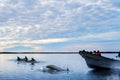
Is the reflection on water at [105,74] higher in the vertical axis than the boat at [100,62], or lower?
lower

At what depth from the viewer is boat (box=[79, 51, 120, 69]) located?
50.8 metres

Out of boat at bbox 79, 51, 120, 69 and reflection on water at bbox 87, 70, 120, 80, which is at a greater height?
boat at bbox 79, 51, 120, 69

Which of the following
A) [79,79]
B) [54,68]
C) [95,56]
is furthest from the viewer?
[54,68]

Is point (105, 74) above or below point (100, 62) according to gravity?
below

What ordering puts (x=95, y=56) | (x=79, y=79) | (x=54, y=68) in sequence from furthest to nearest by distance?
1. (x=54, y=68)
2. (x=95, y=56)
3. (x=79, y=79)

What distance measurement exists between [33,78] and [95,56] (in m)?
13.9

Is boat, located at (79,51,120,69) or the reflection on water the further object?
boat, located at (79,51,120,69)

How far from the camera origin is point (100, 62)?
51094 mm

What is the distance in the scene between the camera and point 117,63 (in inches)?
2045

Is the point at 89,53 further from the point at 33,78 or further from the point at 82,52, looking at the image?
the point at 33,78

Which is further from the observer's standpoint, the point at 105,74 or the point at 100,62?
the point at 100,62

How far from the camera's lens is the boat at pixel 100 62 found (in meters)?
50.8

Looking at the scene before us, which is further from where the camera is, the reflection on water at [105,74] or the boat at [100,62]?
the boat at [100,62]

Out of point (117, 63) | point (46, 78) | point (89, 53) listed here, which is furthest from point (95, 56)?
point (46, 78)
